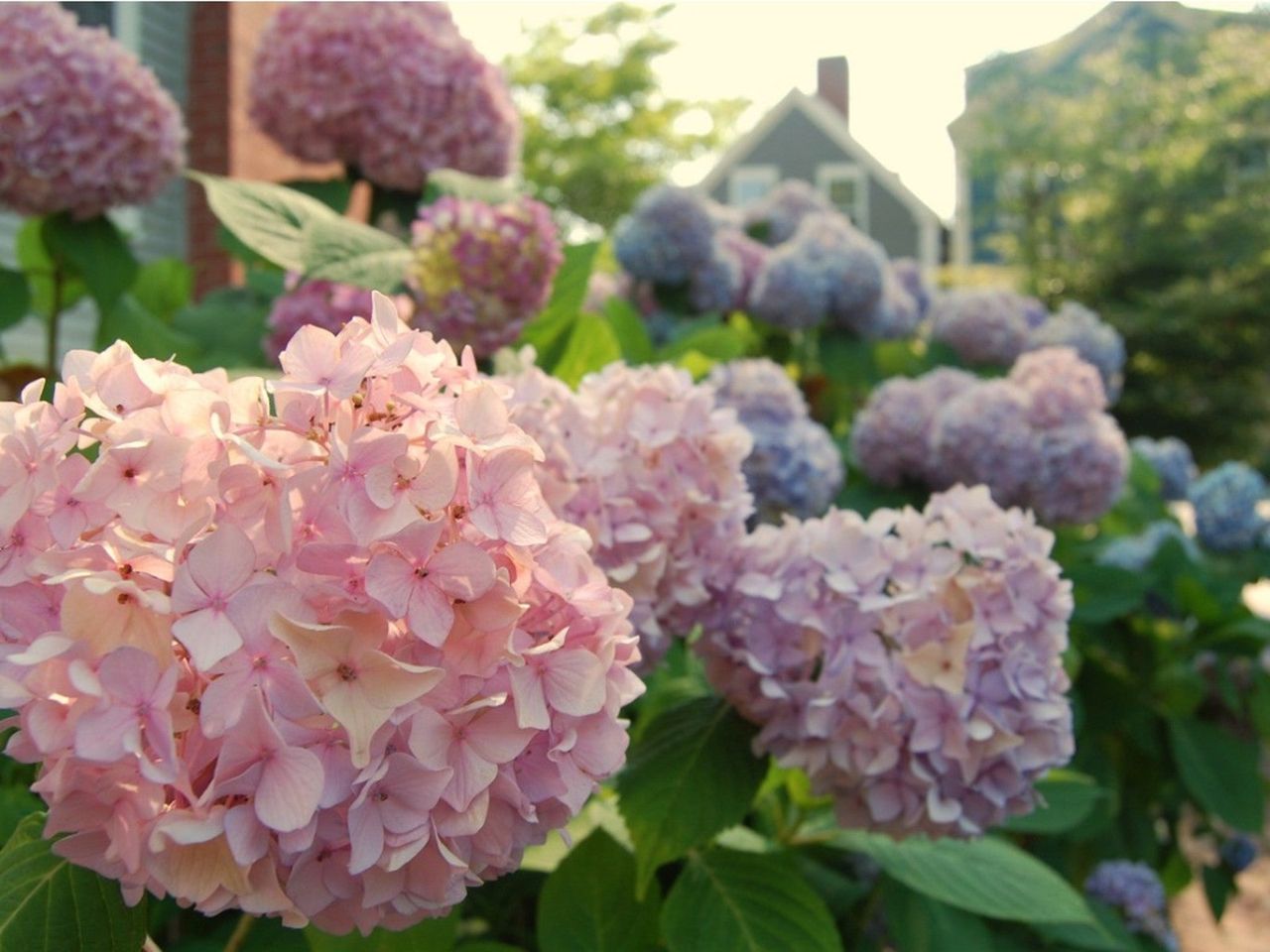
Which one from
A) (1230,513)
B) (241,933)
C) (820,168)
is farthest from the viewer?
(820,168)

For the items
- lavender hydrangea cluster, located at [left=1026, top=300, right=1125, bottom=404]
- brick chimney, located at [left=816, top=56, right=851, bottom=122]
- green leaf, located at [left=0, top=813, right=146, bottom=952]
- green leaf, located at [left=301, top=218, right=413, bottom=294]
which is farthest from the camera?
brick chimney, located at [left=816, top=56, right=851, bottom=122]

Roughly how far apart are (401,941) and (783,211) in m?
3.03

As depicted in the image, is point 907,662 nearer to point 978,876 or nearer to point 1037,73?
point 978,876

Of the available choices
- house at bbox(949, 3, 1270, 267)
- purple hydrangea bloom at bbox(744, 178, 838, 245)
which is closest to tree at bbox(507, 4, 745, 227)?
house at bbox(949, 3, 1270, 267)

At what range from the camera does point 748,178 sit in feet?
77.6

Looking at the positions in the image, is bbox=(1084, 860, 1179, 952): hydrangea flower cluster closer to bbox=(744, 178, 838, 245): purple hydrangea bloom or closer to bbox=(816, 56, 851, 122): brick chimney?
bbox=(744, 178, 838, 245): purple hydrangea bloom

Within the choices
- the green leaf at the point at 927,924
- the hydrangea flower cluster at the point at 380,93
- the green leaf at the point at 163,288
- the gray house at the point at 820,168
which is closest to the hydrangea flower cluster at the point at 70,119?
the hydrangea flower cluster at the point at 380,93

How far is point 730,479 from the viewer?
1.10m

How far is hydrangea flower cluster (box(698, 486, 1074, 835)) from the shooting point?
1.02 meters

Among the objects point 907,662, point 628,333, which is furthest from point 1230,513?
point 907,662

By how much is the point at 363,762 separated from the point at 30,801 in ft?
2.10

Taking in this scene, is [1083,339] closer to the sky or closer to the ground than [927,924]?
closer to the sky

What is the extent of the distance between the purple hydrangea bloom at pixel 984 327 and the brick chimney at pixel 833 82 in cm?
2313

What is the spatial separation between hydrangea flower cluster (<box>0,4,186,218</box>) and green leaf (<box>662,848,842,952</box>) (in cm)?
127
